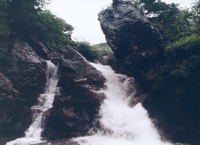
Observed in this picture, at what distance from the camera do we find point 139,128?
8.86m

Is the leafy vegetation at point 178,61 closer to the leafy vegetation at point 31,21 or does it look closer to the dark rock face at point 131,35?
the dark rock face at point 131,35

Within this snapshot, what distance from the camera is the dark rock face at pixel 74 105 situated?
8.95m

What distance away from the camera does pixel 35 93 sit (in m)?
11.4

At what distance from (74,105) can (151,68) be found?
317 inches

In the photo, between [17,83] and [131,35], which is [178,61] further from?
[17,83]

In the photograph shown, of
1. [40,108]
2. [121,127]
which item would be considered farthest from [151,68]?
[40,108]

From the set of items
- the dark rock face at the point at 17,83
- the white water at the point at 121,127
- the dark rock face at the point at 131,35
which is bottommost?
the white water at the point at 121,127

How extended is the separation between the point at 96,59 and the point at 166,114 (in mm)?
14107

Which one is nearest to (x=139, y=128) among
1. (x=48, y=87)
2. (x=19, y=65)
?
(x=48, y=87)

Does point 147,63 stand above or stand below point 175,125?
above

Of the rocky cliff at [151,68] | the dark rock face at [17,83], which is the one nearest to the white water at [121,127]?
the rocky cliff at [151,68]

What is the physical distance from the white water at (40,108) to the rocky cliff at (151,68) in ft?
25.2

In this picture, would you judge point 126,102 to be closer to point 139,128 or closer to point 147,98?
point 147,98

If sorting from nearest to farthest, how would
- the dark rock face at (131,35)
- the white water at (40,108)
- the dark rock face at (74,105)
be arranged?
the white water at (40,108), the dark rock face at (74,105), the dark rock face at (131,35)
